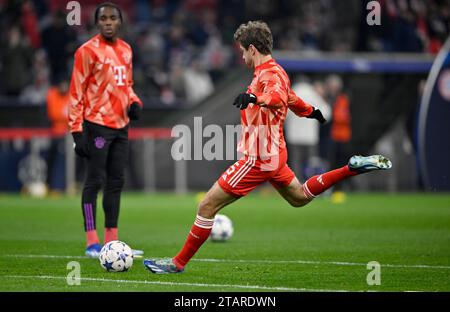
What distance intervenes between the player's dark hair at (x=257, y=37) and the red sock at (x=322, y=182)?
4.33ft

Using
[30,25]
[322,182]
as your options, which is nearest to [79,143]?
[322,182]

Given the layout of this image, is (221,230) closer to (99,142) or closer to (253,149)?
(99,142)

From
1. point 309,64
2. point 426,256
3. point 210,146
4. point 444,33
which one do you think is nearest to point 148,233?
point 426,256

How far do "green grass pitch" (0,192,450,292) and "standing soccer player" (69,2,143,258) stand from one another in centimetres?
64

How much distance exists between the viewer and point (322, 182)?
9.48m

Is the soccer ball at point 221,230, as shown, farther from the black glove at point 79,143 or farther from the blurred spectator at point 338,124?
the blurred spectator at point 338,124

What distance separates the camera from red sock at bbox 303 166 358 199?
938 cm

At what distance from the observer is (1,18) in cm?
2388

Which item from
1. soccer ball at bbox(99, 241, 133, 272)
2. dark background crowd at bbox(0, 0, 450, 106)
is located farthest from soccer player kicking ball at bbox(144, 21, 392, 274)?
dark background crowd at bbox(0, 0, 450, 106)

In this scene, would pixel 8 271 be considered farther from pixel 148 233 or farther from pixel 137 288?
pixel 148 233

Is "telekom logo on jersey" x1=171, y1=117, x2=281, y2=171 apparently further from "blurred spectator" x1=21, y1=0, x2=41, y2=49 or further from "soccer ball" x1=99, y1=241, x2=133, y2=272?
"soccer ball" x1=99, y1=241, x2=133, y2=272

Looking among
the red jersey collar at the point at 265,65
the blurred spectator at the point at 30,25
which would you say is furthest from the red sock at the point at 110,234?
the blurred spectator at the point at 30,25
